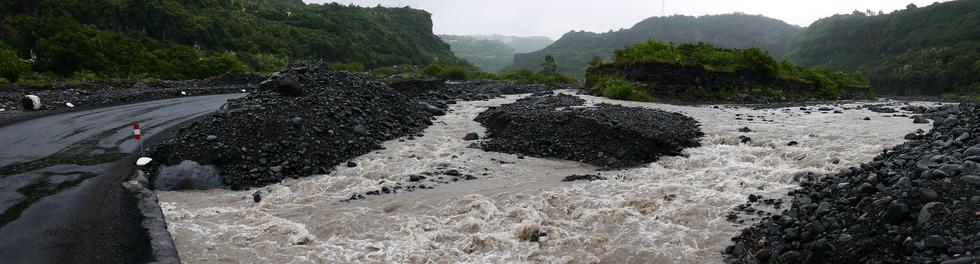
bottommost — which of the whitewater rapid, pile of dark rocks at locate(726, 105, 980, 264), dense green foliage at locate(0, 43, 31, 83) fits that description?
the whitewater rapid

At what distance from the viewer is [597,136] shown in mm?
15852

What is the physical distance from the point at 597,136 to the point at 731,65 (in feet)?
82.4

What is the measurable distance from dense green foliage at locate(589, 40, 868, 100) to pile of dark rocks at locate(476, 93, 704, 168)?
16.4 metres

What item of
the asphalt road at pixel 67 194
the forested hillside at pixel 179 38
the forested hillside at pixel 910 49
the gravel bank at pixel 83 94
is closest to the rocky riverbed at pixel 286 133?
the asphalt road at pixel 67 194

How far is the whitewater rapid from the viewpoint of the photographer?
8.63 metres

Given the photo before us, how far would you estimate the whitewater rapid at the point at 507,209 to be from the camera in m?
8.63

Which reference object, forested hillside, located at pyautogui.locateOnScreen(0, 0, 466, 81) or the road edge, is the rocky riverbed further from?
forested hillside, located at pyautogui.locateOnScreen(0, 0, 466, 81)

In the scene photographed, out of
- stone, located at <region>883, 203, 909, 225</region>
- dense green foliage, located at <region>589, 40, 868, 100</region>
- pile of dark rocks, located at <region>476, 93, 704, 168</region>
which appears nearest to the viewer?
stone, located at <region>883, 203, 909, 225</region>

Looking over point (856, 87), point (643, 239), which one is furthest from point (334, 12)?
point (643, 239)

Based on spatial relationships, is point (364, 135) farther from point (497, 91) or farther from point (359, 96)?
point (497, 91)

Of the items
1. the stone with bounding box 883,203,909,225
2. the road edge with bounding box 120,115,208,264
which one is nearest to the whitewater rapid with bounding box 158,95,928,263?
the road edge with bounding box 120,115,208,264

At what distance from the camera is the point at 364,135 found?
17078mm

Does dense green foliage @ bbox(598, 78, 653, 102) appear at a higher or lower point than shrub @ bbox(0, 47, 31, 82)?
lower

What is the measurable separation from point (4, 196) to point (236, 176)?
4.33m
